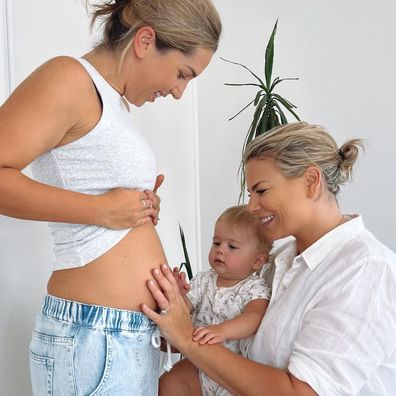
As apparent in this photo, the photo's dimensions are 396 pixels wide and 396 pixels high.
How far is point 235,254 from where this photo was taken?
1.55 m

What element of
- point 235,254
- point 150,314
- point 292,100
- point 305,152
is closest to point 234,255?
point 235,254

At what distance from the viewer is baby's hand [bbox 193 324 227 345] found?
1.25 metres

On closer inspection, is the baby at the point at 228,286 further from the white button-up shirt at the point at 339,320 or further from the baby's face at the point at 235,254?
the white button-up shirt at the point at 339,320

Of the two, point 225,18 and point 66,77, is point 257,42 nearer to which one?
point 225,18

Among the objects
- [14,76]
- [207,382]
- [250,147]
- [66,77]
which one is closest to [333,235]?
[250,147]

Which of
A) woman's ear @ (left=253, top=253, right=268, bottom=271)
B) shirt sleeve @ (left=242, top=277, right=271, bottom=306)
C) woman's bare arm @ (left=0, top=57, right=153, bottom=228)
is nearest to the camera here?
woman's bare arm @ (left=0, top=57, right=153, bottom=228)

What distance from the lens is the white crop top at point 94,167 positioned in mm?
1044

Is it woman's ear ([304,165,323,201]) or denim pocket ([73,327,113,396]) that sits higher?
woman's ear ([304,165,323,201])

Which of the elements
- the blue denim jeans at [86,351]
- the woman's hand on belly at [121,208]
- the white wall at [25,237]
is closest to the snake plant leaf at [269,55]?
the white wall at [25,237]

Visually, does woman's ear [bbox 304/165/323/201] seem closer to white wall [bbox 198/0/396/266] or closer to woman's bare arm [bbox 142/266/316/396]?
woman's bare arm [bbox 142/266/316/396]

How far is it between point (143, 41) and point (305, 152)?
19.1 inches

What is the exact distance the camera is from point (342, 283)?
1211 mm

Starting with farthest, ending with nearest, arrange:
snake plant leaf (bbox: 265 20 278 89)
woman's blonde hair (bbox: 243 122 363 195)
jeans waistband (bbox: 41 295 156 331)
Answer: snake plant leaf (bbox: 265 20 278 89)
woman's blonde hair (bbox: 243 122 363 195)
jeans waistband (bbox: 41 295 156 331)

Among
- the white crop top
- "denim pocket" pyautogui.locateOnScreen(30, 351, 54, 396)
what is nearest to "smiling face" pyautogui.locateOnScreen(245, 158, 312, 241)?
the white crop top
